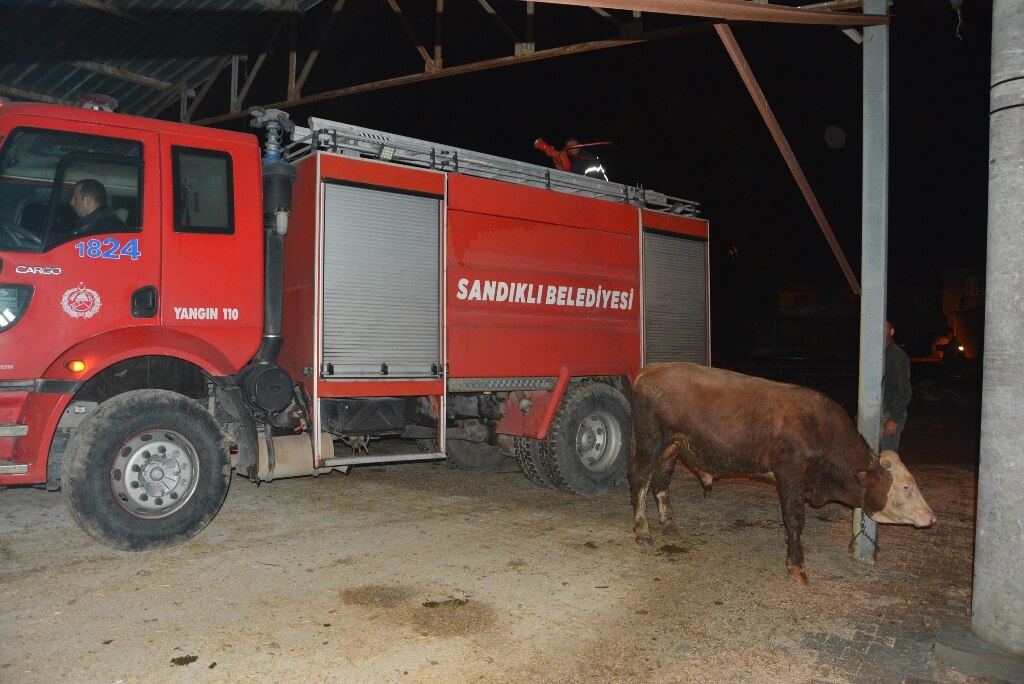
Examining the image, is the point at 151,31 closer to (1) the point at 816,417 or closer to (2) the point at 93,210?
(2) the point at 93,210

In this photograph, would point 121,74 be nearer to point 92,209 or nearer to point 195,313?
point 92,209

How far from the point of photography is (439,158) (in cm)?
722

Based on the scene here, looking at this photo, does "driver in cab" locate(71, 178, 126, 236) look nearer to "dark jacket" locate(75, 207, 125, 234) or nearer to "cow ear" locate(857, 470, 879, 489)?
"dark jacket" locate(75, 207, 125, 234)

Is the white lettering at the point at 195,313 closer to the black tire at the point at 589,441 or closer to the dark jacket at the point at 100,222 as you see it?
the dark jacket at the point at 100,222

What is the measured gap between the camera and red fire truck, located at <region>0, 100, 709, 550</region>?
5320 millimetres

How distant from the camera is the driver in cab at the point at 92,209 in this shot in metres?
5.44

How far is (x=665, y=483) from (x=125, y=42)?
28.4 ft

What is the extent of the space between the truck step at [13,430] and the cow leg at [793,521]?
17.8 ft

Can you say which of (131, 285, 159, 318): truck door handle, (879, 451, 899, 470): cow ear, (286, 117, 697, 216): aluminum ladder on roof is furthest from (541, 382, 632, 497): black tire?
(131, 285, 159, 318): truck door handle

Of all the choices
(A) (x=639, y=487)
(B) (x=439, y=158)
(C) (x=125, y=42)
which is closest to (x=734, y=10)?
(B) (x=439, y=158)

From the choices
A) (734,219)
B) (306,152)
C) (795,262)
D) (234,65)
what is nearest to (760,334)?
(795,262)

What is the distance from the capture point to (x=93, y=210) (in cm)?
551

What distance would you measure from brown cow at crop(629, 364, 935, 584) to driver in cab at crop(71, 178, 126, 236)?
4.37m

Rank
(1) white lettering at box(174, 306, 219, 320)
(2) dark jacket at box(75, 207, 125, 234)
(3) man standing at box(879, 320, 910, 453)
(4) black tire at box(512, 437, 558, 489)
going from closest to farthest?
(2) dark jacket at box(75, 207, 125, 234) < (1) white lettering at box(174, 306, 219, 320) < (3) man standing at box(879, 320, 910, 453) < (4) black tire at box(512, 437, 558, 489)
